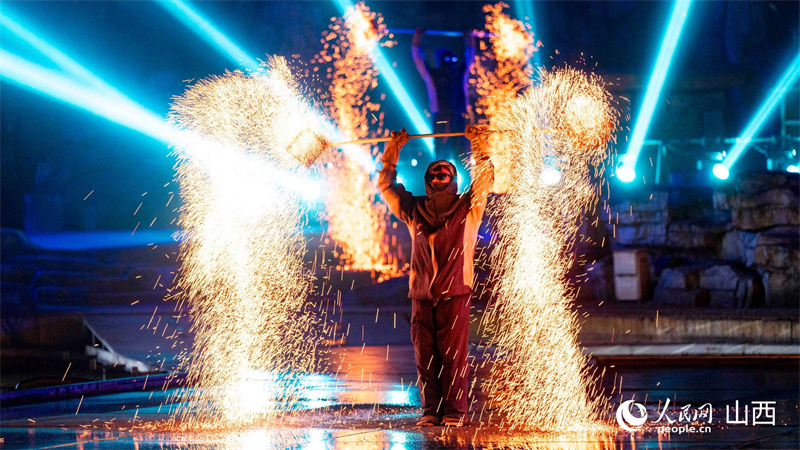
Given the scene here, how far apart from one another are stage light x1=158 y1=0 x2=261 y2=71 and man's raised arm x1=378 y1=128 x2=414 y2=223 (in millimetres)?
14831

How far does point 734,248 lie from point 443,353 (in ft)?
38.3

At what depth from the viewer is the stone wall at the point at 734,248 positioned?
498 inches

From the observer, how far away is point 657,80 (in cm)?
2334

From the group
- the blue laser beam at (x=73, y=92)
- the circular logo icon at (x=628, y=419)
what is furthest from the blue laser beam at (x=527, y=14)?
the circular logo icon at (x=628, y=419)

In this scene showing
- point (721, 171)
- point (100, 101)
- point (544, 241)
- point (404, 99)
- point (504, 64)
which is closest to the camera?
point (544, 241)

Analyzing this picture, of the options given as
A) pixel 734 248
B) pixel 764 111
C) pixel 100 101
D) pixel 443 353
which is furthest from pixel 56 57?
pixel 764 111

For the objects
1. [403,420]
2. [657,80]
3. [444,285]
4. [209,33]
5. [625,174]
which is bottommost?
[403,420]

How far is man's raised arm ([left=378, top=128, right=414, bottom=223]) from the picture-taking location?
190 inches

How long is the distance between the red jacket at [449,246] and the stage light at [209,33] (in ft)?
50.2

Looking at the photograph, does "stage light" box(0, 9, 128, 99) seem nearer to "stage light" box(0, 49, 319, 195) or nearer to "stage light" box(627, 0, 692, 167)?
"stage light" box(0, 49, 319, 195)

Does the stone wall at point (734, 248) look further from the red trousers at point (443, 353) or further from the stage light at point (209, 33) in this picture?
the stage light at point (209, 33)

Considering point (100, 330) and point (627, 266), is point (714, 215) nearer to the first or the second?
point (627, 266)

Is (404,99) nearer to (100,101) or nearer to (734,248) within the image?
(100,101)

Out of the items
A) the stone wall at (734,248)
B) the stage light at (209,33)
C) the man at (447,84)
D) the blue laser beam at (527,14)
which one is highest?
the blue laser beam at (527,14)
